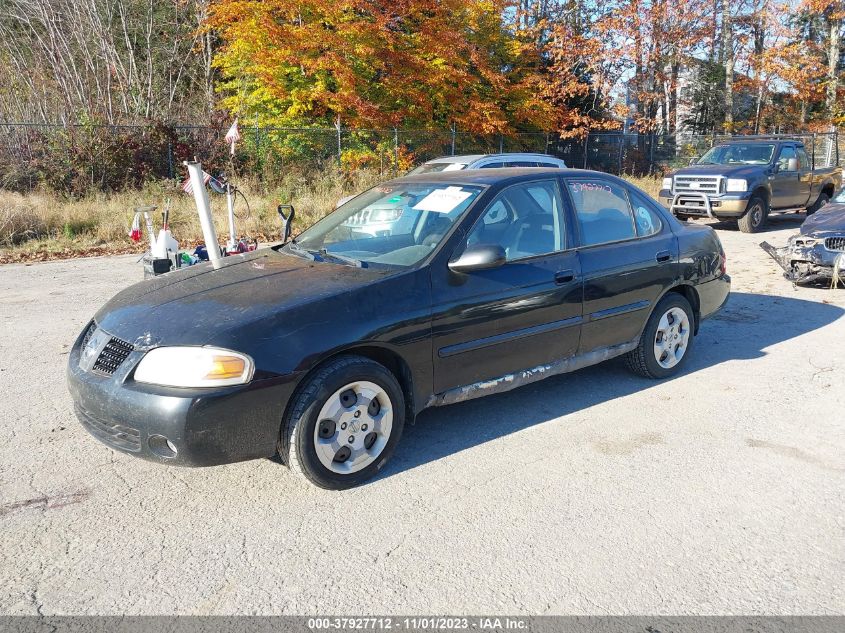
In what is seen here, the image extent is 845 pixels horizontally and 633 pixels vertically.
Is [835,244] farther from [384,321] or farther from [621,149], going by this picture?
[621,149]

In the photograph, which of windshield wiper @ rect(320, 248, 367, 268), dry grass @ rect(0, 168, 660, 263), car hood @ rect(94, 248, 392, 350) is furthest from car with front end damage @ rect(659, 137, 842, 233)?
car hood @ rect(94, 248, 392, 350)

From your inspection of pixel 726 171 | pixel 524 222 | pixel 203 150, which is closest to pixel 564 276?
pixel 524 222

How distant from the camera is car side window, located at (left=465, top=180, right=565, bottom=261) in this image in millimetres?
4445

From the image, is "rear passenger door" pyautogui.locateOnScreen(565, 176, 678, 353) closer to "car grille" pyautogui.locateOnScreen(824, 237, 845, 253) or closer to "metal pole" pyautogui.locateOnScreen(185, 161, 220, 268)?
"metal pole" pyautogui.locateOnScreen(185, 161, 220, 268)

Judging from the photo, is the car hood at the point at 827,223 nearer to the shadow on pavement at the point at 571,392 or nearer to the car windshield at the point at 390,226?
the shadow on pavement at the point at 571,392

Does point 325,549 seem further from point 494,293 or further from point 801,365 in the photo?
point 801,365

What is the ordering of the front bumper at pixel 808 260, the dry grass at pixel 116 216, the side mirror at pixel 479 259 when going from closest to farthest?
the side mirror at pixel 479 259 → the front bumper at pixel 808 260 → the dry grass at pixel 116 216

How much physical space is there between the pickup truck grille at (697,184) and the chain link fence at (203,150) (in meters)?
4.62

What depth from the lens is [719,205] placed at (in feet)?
47.4

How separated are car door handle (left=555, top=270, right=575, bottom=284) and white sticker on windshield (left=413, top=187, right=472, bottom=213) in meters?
0.79

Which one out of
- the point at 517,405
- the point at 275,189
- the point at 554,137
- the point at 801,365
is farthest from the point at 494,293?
the point at 554,137

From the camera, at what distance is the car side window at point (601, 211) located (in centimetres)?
497

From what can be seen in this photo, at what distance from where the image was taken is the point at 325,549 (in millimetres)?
3178

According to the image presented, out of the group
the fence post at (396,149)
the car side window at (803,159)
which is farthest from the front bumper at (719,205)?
the fence post at (396,149)
